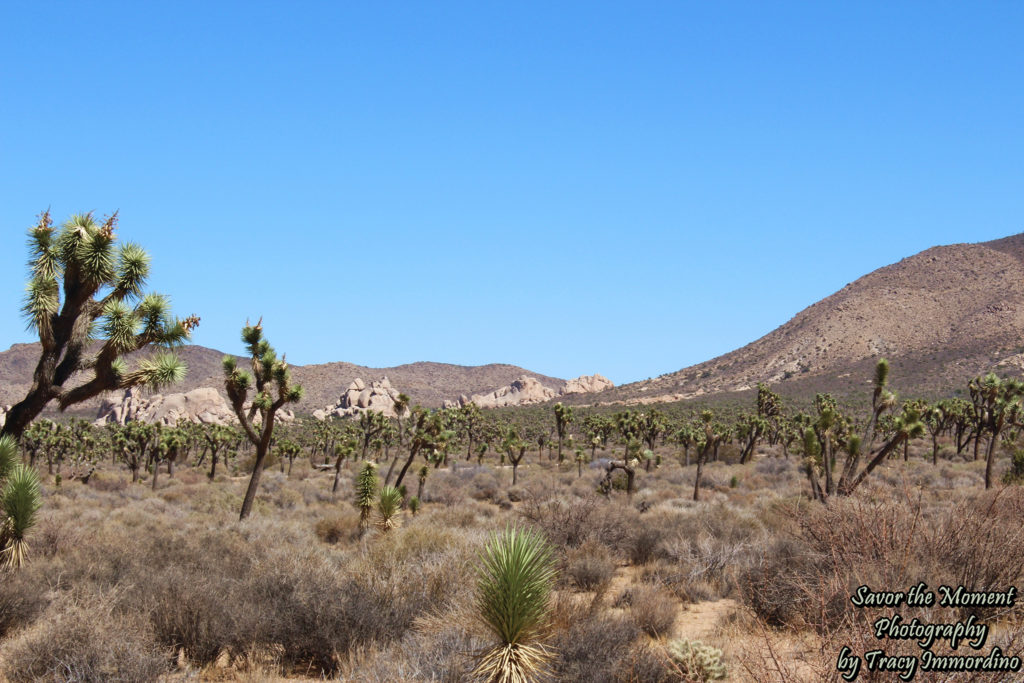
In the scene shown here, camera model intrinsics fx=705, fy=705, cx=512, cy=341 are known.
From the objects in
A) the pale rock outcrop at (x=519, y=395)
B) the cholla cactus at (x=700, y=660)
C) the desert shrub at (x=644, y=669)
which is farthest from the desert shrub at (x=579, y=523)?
the pale rock outcrop at (x=519, y=395)

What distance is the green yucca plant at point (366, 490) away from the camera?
1978 cm

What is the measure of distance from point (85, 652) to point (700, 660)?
672cm

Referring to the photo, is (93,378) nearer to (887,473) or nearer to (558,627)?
(558,627)

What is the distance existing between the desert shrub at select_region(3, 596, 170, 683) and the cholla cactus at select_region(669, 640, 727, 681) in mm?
5723

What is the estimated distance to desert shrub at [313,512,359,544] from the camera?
21297mm

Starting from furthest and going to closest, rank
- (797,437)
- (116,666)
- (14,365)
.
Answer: (14,365) → (797,437) → (116,666)

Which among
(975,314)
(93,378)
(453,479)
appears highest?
(975,314)

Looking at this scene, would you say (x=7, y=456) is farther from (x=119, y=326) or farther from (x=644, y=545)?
(x=644, y=545)

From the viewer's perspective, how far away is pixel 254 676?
26.3 ft

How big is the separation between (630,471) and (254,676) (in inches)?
951

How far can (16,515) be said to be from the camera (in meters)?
11.7

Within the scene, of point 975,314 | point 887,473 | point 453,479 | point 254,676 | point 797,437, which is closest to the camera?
point 254,676

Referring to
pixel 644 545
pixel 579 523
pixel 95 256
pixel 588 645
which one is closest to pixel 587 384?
pixel 644 545

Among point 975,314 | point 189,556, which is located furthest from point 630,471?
point 975,314
